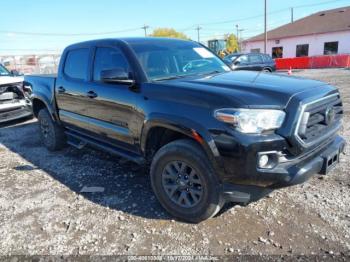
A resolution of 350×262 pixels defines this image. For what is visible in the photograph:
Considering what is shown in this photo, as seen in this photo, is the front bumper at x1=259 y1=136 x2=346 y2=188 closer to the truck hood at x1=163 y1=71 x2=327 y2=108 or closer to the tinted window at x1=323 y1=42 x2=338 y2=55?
the truck hood at x1=163 y1=71 x2=327 y2=108

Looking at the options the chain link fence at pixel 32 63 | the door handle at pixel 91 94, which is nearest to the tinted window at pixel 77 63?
the door handle at pixel 91 94

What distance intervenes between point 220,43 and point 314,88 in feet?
146

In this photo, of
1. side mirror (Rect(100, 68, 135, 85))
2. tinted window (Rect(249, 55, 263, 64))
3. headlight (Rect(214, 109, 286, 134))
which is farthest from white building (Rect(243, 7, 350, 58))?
headlight (Rect(214, 109, 286, 134))

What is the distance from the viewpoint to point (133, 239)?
10.1ft

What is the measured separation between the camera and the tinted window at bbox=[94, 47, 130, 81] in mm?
3858

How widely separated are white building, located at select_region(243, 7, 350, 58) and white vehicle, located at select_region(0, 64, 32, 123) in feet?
102

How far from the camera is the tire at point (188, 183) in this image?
294 cm

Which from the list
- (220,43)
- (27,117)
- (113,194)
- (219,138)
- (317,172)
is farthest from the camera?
(220,43)

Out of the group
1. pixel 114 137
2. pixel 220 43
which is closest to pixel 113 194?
pixel 114 137

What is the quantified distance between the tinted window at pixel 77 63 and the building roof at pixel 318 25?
32451mm

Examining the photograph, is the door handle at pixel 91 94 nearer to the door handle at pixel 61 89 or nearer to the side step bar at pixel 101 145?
the side step bar at pixel 101 145

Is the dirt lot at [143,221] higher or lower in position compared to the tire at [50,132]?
lower

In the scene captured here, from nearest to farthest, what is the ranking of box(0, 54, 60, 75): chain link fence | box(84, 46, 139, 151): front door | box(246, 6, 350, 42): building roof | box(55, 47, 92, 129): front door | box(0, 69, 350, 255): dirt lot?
1. box(0, 69, 350, 255): dirt lot
2. box(84, 46, 139, 151): front door
3. box(55, 47, 92, 129): front door
4. box(0, 54, 60, 75): chain link fence
5. box(246, 6, 350, 42): building roof

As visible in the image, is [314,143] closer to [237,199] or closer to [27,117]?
[237,199]
